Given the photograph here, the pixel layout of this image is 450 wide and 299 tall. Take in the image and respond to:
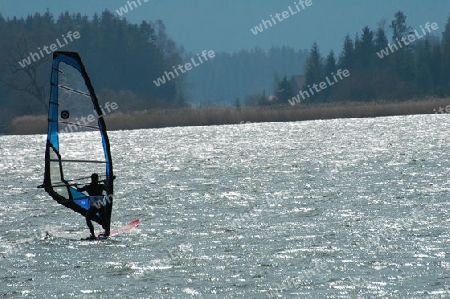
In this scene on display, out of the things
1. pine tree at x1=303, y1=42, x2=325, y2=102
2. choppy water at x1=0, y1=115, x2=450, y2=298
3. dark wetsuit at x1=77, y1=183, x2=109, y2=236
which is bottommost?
choppy water at x1=0, y1=115, x2=450, y2=298

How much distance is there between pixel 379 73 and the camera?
100688 millimetres

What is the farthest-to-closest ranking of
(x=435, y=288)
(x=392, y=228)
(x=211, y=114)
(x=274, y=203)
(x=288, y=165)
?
(x=211, y=114)
(x=288, y=165)
(x=274, y=203)
(x=392, y=228)
(x=435, y=288)

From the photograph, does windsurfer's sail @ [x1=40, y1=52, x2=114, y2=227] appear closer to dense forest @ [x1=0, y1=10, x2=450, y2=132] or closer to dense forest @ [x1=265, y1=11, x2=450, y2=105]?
dense forest @ [x1=0, y1=10, x2=450, y2=132]

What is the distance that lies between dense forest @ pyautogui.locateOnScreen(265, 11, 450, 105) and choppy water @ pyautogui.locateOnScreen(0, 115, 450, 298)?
6795cm

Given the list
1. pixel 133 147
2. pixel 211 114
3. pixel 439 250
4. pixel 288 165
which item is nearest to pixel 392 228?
pixel 439 250

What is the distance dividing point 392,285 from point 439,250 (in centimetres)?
248

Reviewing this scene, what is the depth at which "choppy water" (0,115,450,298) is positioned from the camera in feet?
38.2

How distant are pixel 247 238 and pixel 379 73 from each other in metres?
87.8

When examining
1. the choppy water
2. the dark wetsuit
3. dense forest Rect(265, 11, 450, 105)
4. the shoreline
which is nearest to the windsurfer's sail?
the dark wetsuit

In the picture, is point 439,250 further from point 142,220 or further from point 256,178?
point 256,178

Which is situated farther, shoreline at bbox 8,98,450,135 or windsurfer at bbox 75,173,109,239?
shoreline at bbox 8,98,450,135

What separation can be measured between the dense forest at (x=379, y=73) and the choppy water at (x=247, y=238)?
223 feet

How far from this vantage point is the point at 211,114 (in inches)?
2472

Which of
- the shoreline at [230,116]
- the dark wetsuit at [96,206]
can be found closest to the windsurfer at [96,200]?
the dark wetsuit at [96,206]
